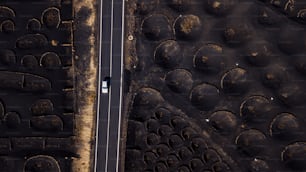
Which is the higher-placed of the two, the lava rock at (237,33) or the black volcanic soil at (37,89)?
the lava rock at (237,33)

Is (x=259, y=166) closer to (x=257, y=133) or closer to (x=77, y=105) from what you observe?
(x=257, y=133)

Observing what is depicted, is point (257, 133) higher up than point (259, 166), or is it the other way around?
point (257, 133)

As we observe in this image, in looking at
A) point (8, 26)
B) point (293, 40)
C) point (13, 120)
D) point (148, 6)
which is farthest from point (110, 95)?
point (293, 40)

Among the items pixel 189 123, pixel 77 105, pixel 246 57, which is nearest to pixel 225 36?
pixel 246 57

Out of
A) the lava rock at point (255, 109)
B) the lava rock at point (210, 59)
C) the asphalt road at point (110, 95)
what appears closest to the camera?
the lava rock at point (255, 109)

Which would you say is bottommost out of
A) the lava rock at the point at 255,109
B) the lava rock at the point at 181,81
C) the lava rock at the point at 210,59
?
the lava rock at the point at 255,109

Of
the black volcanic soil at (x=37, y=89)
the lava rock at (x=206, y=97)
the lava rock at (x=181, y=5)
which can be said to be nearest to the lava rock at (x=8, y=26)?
the black volcanic soil at (x=37, y=89)

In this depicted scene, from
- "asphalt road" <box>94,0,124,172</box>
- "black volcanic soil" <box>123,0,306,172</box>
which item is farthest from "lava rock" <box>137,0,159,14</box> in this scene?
"asphalt road" <box>94,0,124,172</box>

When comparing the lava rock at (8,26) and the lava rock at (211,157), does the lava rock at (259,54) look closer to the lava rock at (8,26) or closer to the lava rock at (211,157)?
the lava rock at (211,157)
